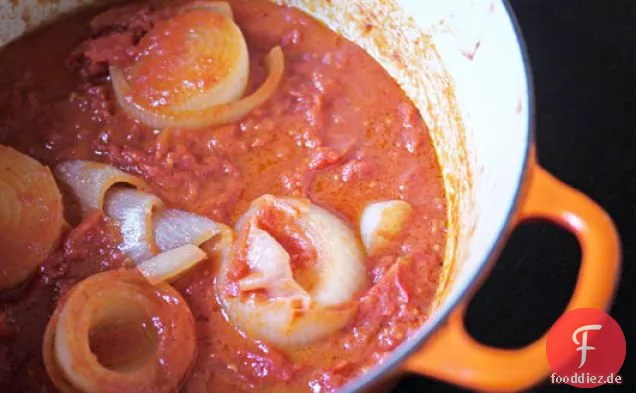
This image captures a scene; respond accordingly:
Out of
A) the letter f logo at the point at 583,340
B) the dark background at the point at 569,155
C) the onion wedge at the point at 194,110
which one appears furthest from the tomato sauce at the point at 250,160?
the letter f logo at the point at 583,340

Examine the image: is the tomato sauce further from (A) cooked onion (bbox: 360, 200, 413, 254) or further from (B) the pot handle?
(B) the pot handle

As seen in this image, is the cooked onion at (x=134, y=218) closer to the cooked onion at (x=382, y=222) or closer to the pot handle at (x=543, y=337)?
the cooked onion at (x=382, y=222)

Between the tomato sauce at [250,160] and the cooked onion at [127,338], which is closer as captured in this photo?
the cooked onion at [127,338]

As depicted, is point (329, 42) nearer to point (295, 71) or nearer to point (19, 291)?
point (295, 71)

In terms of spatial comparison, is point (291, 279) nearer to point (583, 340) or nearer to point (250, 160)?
point (250, 160)

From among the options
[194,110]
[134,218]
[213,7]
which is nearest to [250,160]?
[194,110]
